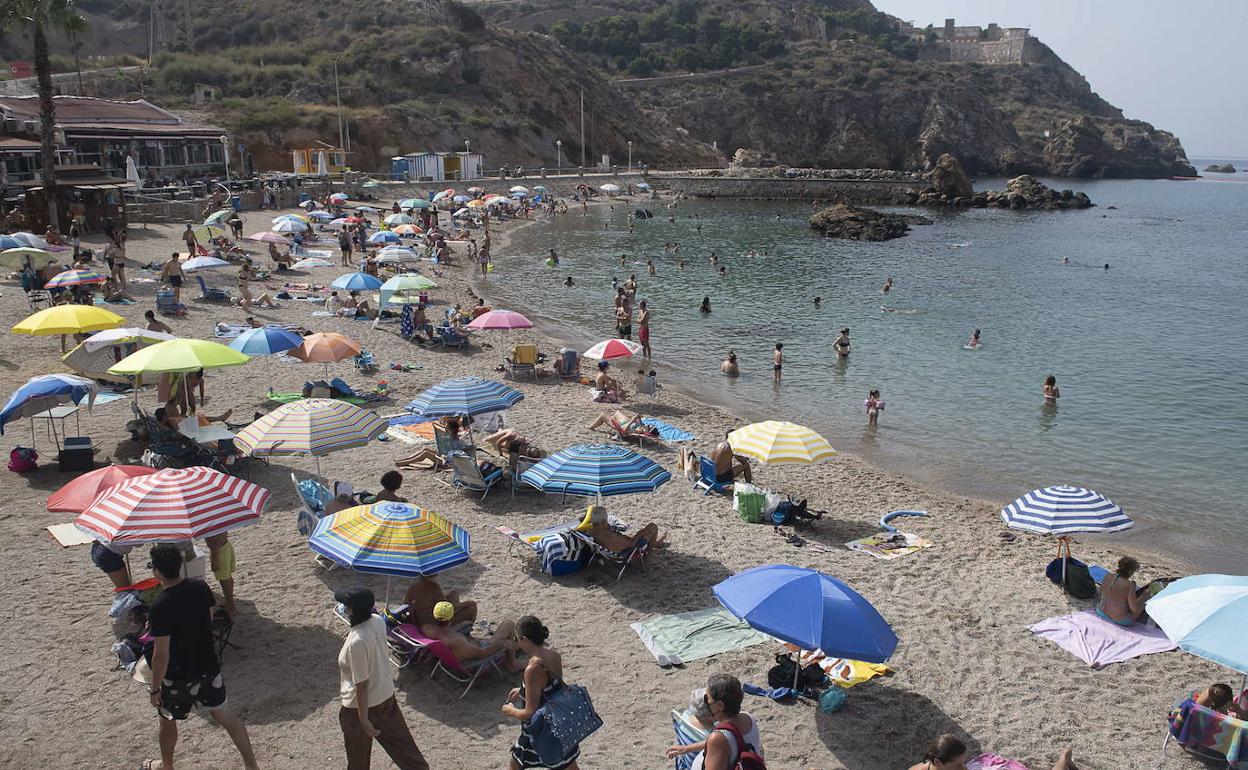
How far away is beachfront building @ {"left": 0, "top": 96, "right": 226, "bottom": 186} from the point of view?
116 ft

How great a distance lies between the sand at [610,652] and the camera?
6410 mm

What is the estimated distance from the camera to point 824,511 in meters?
12.2

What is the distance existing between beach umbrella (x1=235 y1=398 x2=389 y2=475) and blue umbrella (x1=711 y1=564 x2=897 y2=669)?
538 cm

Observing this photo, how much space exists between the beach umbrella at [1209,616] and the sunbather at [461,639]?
17.7 feet

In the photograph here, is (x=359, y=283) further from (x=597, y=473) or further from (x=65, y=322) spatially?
(x=597, y=473)

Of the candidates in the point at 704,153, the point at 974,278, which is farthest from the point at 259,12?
the point at 974,278

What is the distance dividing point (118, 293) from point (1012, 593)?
21051 mm

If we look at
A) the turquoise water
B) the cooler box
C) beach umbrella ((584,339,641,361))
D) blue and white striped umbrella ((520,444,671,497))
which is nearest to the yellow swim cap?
blue and white striped umbrella ((520,444,671,497))

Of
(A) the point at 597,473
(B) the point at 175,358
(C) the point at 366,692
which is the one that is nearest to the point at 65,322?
(B) the point at 175,358

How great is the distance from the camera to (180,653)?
5344 millimetres

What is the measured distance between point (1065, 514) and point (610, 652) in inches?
220

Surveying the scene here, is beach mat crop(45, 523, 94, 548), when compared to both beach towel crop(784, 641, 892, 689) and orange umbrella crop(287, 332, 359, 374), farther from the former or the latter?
beach towel crop(784, 641, 892, 689)

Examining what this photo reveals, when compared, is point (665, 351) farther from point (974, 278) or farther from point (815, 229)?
point (815, 229)

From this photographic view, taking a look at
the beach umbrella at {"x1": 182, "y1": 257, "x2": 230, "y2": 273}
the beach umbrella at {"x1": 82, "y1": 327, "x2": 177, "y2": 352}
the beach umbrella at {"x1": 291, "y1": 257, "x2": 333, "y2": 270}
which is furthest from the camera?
the beach umbrella at {"x1": 291, "y1": 257, "x2": 333, "y2": 270}
